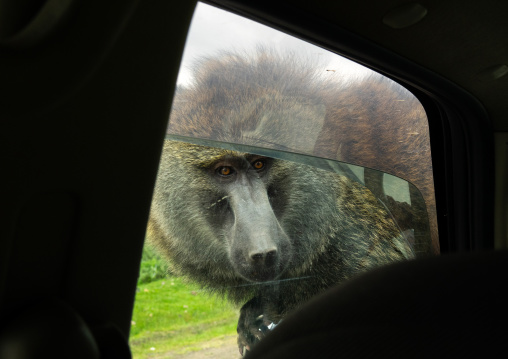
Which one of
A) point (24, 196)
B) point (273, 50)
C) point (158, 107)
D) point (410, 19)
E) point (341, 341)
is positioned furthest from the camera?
point (273, 50)

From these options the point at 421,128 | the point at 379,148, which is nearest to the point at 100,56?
the point at 379,148

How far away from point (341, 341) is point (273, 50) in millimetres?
1063

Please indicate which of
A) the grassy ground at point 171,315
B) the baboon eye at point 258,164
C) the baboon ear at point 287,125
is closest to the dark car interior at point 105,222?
the grassy ground at point 171,315

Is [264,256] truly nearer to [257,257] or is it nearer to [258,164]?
[257,257]

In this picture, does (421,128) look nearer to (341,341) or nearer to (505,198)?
(505,198)

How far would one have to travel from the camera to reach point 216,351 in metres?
1.54

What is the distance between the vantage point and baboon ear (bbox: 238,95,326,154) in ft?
5.65

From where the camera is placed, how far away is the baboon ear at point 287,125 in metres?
1.72

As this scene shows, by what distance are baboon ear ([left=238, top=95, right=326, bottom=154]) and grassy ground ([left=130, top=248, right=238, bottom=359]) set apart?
52 centimetres

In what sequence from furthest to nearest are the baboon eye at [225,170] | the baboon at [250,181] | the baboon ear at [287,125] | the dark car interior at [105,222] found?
the baboon eye at [225,170] → the baboon ear at [287,125] → the baboon at [250,181] → the dark car interior at [105,222]

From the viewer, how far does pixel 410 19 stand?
4.47 feet

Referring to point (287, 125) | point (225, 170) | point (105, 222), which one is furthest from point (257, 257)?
point (105, 222)

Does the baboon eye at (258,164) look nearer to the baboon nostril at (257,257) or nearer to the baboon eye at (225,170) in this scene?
the baboon eye at (225,170)

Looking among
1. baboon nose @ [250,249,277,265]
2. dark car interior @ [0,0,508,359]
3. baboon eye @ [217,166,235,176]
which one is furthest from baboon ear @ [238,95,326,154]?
dark car interior @ [0,0,508,359]
